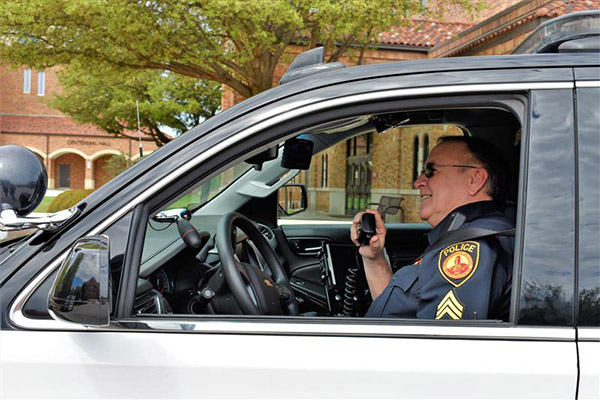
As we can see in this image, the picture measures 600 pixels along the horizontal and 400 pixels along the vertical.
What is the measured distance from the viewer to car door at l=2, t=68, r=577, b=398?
121 centimetres

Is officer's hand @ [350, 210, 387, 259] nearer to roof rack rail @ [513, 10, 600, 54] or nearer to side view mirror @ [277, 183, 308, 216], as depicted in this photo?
roof rack rail @ [513, 10, 600, 54]

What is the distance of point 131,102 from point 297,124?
2416cm

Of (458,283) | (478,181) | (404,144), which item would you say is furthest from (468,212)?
(404,144)

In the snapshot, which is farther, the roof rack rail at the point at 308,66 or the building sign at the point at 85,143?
the building sign at the point at 85,143

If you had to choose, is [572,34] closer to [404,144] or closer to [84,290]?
[84,290]

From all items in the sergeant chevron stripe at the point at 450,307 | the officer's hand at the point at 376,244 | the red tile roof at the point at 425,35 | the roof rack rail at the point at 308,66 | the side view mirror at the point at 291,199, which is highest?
the red tile roof at the point at 425,35

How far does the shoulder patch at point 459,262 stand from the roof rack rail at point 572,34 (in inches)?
22.0

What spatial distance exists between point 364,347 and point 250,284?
0.58m

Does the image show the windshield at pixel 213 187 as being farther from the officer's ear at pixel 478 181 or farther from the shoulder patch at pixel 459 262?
the shoulder patch at pixel 459 262

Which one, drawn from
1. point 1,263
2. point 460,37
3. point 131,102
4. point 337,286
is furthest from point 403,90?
point 131,102

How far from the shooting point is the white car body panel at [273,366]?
3.93 feet

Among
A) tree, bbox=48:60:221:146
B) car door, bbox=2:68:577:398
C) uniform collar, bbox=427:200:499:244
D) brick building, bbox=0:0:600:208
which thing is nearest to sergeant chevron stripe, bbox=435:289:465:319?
car door, bbox=2:68:577:398

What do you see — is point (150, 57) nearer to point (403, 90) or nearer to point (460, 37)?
point (460, 37)

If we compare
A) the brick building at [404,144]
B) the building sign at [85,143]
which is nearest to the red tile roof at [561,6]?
the brick building at [404,144]
